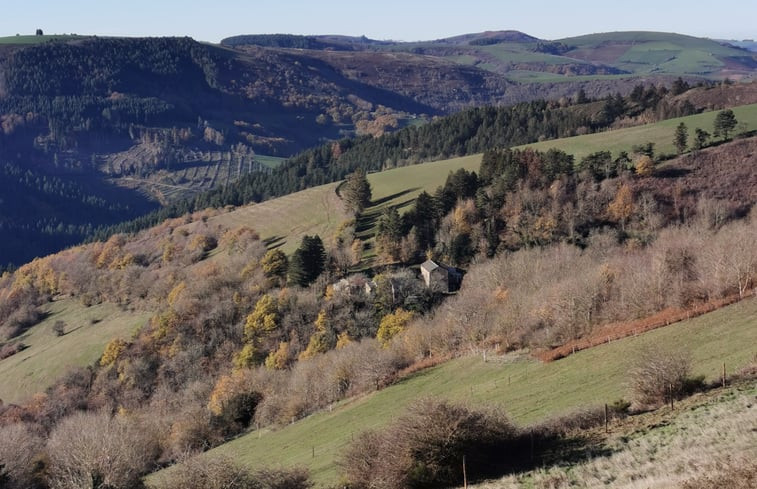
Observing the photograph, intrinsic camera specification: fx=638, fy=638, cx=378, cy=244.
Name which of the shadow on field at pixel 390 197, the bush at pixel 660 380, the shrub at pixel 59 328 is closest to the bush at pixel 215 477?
the bush at pixel 660 380

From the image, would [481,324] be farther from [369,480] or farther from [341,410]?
[369,480]

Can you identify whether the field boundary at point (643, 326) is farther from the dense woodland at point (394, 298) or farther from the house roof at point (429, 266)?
the house roof at point (429, 266)

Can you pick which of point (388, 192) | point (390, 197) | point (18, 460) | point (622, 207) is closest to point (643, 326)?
point (622, 207)

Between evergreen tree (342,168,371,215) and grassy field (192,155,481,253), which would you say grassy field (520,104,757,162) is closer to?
grassy field (192,155,481,253)

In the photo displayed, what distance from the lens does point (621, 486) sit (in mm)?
21719

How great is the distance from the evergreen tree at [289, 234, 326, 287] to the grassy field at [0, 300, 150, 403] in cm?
2820

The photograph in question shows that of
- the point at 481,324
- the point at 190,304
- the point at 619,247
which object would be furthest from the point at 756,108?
the point at 190,304

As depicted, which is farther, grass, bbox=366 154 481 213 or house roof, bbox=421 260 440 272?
grass, bbox=366 154 481 213

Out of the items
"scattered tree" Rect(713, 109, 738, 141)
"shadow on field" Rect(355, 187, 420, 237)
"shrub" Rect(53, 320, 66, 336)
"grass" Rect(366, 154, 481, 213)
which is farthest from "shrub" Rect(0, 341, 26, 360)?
"scattered tree" Rect(713, 109, 738, 141)

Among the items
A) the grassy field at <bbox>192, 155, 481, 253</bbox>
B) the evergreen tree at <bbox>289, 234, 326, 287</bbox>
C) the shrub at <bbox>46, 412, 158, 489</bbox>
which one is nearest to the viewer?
the shrub at <bbox>46, 412, 158, 489</bbox>

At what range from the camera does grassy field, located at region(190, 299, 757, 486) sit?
36.0 m

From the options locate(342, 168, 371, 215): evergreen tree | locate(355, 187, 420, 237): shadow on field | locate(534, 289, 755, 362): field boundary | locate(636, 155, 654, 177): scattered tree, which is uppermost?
locate(636, 155, 654, 177): scattered tree

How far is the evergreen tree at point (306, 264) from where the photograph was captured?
93312mm

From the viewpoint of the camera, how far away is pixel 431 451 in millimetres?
26828
